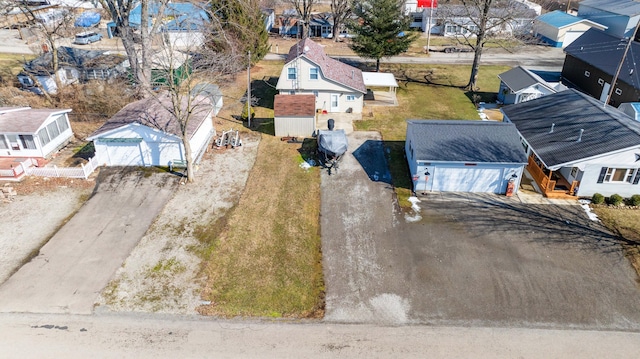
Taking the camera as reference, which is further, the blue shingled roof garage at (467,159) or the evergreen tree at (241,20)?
the evergreen tree at (241,20)

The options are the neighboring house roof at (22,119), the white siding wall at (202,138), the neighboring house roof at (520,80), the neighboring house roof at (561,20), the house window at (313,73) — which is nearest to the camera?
the neighboring house roof at (22,119)

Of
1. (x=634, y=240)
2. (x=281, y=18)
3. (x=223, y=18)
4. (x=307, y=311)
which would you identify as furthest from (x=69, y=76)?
(x=634, y=240)

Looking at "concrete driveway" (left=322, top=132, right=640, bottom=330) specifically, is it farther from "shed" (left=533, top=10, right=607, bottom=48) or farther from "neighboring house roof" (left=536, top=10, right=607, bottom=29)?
"neighboring house roof" (left=536, top=10, right=607, bottom=29)

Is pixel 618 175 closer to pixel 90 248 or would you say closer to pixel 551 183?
pixel 551 183

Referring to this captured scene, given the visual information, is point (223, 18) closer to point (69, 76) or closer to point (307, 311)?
point (69, 76)

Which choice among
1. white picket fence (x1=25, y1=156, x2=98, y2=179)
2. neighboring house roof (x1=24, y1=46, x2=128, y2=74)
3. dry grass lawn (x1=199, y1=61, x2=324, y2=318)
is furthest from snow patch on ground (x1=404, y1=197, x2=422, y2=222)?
neighboring house roof (x1=24, y1=46, x2=128, y2=74)

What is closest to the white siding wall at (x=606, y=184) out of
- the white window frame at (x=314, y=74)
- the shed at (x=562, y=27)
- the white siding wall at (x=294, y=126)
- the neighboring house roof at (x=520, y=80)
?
the neighboring house roof at (x=520, y=80)

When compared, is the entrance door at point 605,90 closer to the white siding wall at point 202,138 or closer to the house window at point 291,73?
the house window at point 291,73
